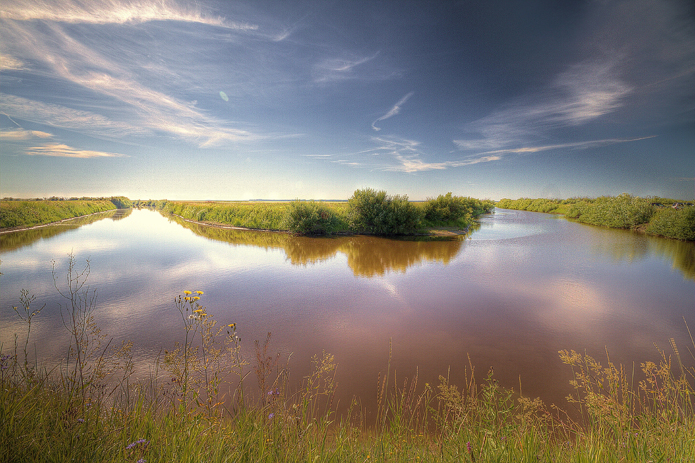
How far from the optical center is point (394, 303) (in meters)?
9.19

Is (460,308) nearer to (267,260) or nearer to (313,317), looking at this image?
(313,317)

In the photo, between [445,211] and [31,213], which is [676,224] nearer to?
[445,211]

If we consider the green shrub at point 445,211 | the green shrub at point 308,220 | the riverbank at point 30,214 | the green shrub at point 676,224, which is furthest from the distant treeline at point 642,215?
the riverbank at point 30,214

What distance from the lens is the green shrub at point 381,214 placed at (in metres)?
25.2

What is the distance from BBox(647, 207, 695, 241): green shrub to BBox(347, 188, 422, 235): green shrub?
22911mm

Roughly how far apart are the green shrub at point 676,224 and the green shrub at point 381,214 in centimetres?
2291

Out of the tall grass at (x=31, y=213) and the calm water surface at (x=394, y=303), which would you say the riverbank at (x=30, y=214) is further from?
the calm water surface at (x=394, y=303)

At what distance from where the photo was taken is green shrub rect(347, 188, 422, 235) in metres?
25.2

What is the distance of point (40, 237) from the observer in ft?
66.4

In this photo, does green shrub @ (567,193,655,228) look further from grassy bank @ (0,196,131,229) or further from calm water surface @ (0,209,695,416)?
grassy bank @ (0,196,131,229)

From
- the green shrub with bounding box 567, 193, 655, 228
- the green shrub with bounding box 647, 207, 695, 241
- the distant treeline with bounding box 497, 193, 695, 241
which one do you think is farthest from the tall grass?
the green shrub with bounding box 567, 193, 655, 228

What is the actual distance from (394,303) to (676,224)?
31962 mm

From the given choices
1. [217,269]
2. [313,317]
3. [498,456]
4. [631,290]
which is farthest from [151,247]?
[631,290]

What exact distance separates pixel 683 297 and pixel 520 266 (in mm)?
5615
